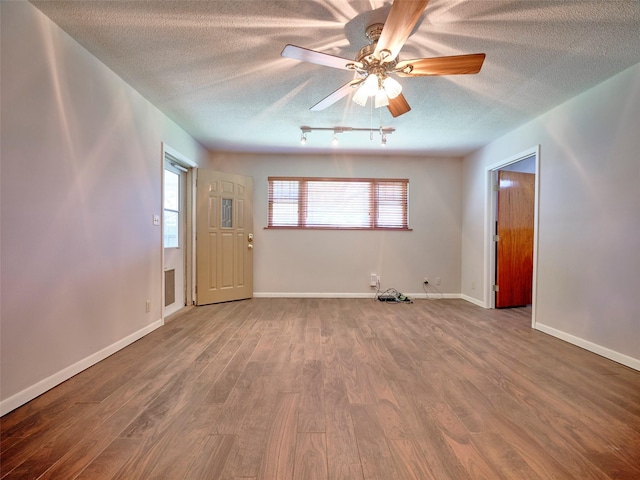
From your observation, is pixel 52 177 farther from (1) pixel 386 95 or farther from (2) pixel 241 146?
(2) pixel 241 146

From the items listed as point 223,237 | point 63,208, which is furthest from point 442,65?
point 223,237

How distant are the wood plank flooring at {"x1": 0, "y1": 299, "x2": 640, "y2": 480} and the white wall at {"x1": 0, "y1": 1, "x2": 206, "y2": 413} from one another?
25 cm

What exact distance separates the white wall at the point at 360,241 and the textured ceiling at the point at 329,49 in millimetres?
1431

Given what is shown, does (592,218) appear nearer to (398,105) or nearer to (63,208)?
(398,105)

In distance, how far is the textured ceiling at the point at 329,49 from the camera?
1.71 metres

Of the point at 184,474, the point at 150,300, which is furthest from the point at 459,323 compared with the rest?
the point at 150,300

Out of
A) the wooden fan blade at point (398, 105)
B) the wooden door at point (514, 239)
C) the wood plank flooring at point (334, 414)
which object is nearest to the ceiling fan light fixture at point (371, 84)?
the wooden fan blade at point (398, 105)

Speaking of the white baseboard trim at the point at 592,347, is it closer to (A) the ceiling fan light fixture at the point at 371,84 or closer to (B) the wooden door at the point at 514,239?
(B) the wooden door at the point at 514,239

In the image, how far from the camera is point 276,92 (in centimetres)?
266

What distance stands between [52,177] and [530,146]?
453 centimetres

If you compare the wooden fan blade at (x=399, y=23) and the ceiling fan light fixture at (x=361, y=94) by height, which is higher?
the wooden fan blade at (x=399, y=23)

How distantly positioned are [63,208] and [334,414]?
224 centimetres

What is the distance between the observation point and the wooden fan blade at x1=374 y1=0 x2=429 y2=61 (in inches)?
52.2

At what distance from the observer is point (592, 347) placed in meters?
2.50
